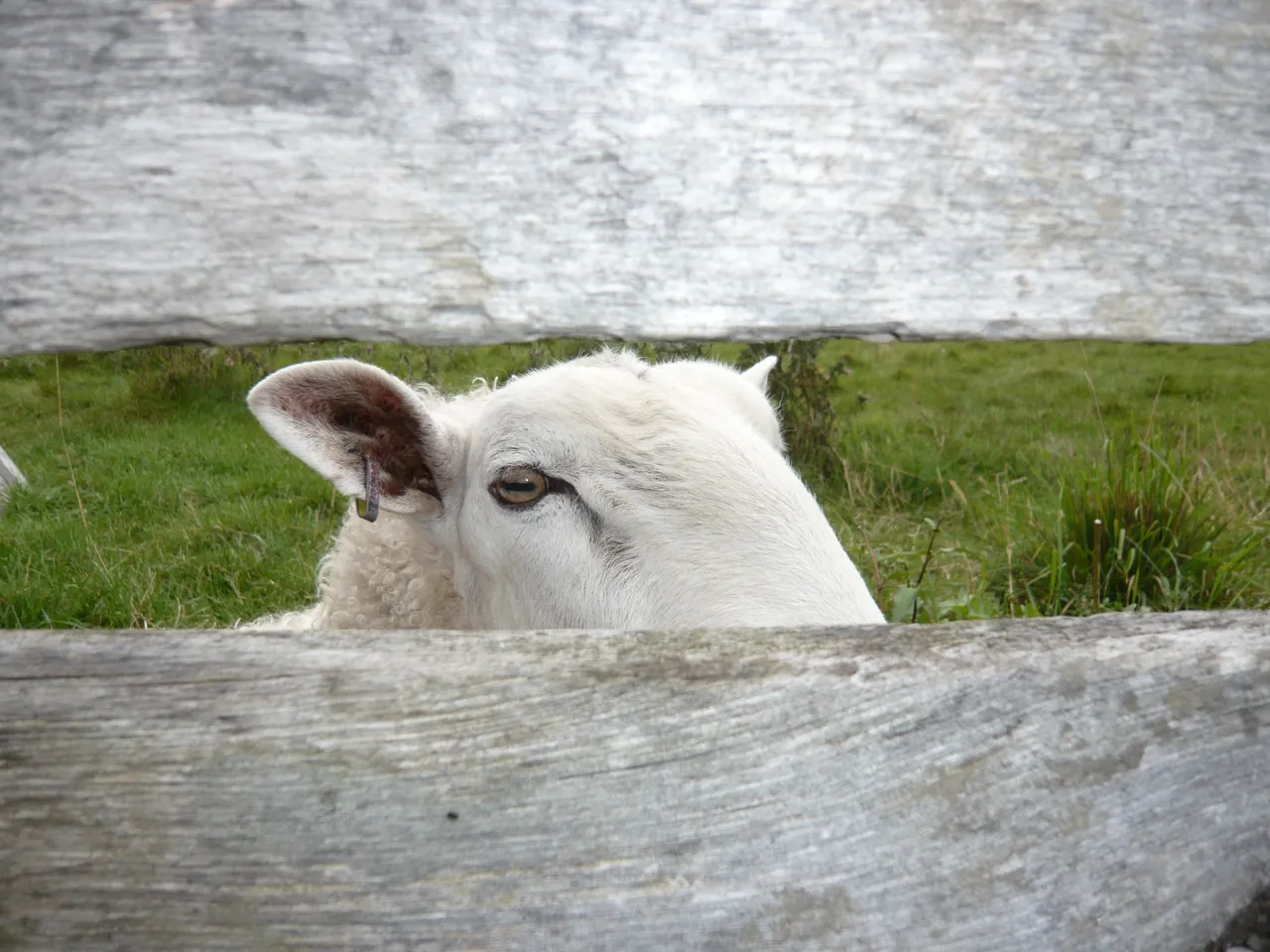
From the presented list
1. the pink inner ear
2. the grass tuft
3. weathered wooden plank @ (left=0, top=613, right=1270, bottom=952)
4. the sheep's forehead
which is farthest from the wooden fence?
the grass tuft

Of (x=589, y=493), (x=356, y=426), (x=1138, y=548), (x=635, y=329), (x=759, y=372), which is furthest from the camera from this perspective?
(x=1138, y=548)

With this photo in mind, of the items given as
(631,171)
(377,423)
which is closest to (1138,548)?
(377,423)

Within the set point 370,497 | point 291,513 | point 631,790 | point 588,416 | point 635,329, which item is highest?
point 635,329

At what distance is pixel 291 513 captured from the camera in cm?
422

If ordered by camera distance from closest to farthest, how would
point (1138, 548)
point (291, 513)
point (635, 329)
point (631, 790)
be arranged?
point (631, 790)
point (635, 329)
point (1138, 548)
point (291, 513)

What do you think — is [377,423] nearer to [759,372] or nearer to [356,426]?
[356,426]

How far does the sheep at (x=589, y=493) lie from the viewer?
A: 189 cm

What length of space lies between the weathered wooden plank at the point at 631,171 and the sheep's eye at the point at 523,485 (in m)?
1.29

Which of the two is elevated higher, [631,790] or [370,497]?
[631,790]

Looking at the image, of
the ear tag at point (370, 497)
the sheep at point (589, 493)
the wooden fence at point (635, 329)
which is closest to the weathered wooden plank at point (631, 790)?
the wooden fence at point (635, 329)

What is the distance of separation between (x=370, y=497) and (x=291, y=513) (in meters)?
2.24

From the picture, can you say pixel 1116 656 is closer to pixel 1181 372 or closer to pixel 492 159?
pixel 492 159

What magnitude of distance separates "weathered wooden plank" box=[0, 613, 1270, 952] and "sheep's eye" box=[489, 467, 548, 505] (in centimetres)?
141

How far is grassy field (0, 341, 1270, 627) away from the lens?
3.37m
